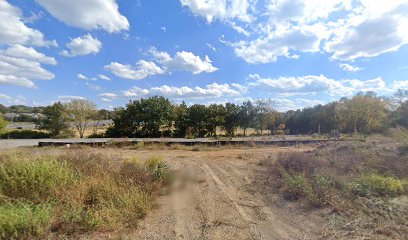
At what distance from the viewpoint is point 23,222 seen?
3.66 meters

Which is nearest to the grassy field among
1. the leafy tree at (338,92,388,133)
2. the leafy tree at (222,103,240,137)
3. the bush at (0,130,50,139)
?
the leafy tree at (222,103,240,137)

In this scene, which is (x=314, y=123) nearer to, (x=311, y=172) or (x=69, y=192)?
(x=311, y=172)

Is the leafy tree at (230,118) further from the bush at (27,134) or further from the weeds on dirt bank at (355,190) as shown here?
the weeds on dirt bank at (355,190)

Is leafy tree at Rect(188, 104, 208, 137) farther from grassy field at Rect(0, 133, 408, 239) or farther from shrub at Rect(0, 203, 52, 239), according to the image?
shrub at Rect(0, 203, 52, 239)

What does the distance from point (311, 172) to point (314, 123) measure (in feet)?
122

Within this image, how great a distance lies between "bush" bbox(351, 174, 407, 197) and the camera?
5.96 metres

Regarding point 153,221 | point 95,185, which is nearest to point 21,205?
point 95,185

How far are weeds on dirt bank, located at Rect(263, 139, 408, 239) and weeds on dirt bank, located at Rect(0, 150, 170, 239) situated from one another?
129 inches

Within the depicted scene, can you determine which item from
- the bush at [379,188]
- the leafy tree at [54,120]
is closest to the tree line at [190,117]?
the leafy tree at [54,120]

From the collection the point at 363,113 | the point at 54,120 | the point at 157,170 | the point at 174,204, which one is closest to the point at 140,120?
the point at 54,120

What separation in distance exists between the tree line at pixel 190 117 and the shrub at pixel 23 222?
23977mm

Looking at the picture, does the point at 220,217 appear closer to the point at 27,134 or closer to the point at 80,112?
the point at 80,112

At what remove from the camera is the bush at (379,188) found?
5.96m

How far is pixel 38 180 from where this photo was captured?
4.73 metres
